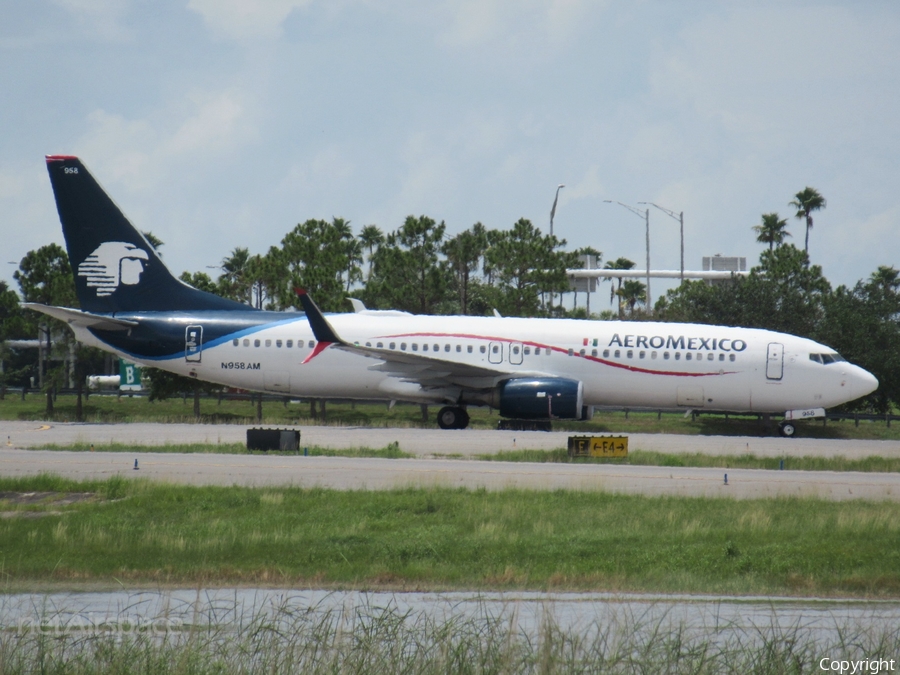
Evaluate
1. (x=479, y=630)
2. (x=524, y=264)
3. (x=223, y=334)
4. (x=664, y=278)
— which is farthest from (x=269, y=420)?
(x=664, y=278)

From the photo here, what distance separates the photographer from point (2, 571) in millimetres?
11695

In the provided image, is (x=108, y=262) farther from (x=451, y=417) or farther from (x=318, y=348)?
(x=451, y=417)

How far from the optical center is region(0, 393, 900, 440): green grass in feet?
122

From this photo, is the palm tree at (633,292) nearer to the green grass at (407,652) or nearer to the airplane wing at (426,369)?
the airplane wing at (426,369)

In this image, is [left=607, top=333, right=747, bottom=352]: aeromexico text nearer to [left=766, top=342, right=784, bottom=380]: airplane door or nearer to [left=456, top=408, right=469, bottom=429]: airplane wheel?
[left=766, top=342, right=784, bottom=380]: airplane door

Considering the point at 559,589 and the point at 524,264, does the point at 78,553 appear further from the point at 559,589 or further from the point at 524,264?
the point at 524,264

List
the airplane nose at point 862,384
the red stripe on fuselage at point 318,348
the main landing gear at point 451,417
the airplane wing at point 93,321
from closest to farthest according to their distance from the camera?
the red stripe on fuselage at point 318,348, the airplane nose at point 862,384, the airplane wing at point 93,321, the main landing gear at point 451,417

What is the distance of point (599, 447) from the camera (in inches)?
971

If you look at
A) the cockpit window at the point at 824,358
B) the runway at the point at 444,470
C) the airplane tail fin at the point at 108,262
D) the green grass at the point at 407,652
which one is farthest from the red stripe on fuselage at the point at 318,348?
the green grass at the point at 407,652

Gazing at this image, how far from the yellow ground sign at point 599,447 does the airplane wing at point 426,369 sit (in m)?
8.93

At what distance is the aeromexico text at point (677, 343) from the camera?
110 feet

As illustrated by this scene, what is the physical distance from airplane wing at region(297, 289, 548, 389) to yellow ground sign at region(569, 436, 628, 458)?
351 inches

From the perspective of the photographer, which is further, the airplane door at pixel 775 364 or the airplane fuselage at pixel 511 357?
the airplane fuselage at pixel 511 357

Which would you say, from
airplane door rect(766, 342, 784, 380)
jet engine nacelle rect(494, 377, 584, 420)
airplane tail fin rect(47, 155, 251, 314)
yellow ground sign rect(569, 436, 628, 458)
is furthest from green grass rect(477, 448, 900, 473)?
airplane tail fin rect(47, 155, 251, 314)
